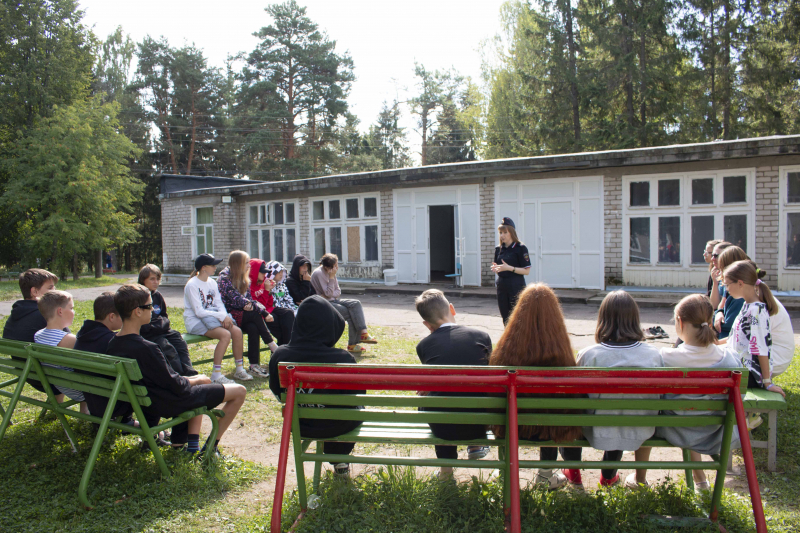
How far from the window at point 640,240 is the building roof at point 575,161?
1248 mm

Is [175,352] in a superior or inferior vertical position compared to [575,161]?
inferior

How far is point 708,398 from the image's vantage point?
9.03 feet

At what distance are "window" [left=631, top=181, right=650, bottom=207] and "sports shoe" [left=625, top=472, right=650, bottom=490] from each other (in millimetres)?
9655

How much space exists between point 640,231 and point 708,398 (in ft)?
32.5

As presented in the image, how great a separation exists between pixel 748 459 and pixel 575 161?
1025 cm

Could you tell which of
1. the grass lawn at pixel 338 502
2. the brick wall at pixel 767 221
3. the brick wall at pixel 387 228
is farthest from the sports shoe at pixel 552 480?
the brick wall at pixel 387 228

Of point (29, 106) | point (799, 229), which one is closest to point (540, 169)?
point (799, 229)

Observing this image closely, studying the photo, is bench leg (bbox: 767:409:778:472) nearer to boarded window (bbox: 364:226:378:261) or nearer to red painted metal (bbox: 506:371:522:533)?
red painted metal (bbox: 506:371:522:533)

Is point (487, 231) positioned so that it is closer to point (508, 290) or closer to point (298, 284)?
point (508, 290)

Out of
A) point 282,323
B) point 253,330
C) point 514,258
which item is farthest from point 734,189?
point 253,330

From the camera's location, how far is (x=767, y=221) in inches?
413

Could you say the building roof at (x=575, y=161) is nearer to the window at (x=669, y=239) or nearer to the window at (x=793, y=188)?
the window at (x=793, y=188)

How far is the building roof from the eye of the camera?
394 inches

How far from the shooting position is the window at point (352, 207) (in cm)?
1614
